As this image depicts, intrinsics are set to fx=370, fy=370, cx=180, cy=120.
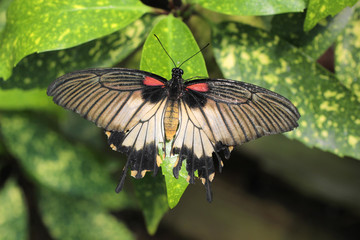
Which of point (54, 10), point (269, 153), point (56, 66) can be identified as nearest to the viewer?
point (54, 10)

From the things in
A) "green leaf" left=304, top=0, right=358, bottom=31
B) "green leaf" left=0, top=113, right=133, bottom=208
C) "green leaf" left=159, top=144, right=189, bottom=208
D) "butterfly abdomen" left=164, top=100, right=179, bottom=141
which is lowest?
"green leaf" left=0, top=113, right=133, bottom=208

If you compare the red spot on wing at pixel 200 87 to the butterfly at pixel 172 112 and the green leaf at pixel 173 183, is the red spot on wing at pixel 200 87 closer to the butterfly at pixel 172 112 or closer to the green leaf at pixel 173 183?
the butterfly at pixel 172 112

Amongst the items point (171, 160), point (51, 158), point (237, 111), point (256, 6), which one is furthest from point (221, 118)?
point (51, 158)

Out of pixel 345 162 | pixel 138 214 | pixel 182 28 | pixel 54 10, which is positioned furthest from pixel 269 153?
pixel 54 10

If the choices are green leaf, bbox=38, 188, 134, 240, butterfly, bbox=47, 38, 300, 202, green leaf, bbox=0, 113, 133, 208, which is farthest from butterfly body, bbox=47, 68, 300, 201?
green leaf, bbox=38, 188, 134, 240

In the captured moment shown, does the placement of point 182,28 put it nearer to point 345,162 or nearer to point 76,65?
point 76,65

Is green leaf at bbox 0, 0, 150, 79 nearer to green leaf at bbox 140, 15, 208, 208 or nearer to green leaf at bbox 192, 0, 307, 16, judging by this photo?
green leaf at bbox 140, 15, 208, 208

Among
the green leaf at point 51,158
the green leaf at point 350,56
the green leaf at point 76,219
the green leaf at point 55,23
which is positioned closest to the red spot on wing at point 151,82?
the green leaf at point 55,23
